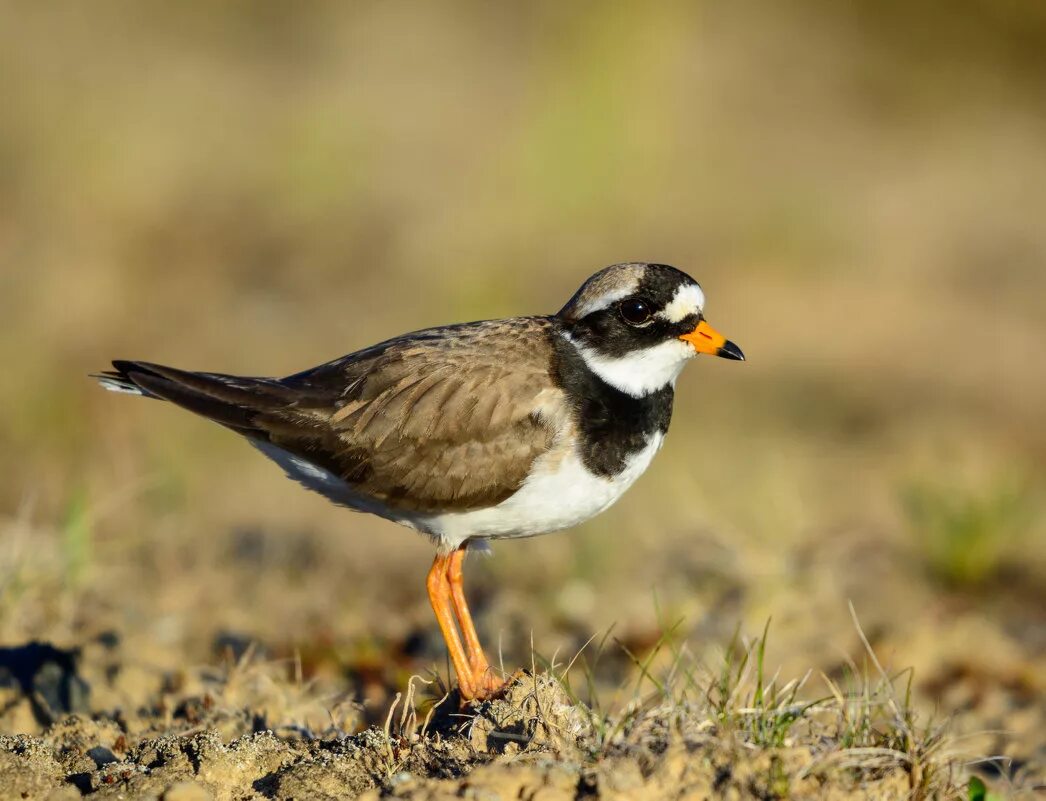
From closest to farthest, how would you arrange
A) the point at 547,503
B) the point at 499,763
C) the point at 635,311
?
1. the point at 499,763
2. the point at 547,503
3. the point at 635,311

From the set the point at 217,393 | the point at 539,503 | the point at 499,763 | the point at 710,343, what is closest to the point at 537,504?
the point at 539,503

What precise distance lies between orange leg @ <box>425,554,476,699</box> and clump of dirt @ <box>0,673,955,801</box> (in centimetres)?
24

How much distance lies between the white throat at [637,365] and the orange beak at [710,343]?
0.03m

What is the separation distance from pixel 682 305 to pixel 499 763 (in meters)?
2.11

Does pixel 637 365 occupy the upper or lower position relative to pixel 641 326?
lower

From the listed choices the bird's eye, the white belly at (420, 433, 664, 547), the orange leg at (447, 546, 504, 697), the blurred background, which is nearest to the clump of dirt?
the orange leg at (447, 546, 504, 697)

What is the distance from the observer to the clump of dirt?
12.2 feet

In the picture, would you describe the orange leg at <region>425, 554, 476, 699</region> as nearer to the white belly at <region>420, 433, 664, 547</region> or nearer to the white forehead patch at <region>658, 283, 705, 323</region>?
the white belly at <region>420, 433, 664, 547</region>

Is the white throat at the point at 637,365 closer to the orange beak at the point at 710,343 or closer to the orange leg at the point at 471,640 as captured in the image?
the orange beak at the point at 710,343

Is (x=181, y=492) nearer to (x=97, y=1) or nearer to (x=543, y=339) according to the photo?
(x=543, y=339)

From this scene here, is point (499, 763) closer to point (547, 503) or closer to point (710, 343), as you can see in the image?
point (547, 503)

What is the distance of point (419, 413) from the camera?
203 inches

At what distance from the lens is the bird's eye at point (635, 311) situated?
5.19 m

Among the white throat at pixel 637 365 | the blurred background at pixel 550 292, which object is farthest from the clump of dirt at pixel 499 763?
the white throat at pixel 637 365
